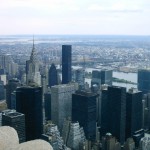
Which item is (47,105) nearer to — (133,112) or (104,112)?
(104,112)

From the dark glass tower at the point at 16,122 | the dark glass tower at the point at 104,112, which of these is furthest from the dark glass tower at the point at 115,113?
the dark glass tower at the point at 16,122

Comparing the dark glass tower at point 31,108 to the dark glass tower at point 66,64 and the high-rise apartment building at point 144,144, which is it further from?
→ the dark glass tower at point 66,64

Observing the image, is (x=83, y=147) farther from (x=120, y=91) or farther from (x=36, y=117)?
(x=120, y=91)

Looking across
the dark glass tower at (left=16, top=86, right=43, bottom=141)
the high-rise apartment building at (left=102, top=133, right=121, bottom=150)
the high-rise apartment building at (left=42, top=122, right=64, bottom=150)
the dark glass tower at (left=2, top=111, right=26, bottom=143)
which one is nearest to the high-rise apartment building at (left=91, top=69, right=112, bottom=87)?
the high-rise apartment building at (left=42, top=122, right=64, bottom=150)

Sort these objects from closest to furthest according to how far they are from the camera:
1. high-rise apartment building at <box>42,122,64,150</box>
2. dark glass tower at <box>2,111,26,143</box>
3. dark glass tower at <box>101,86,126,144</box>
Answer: dark glass tower at <box>2,111,26,143</box>
high-rise apartment building at <box>42,122,64,150</box>
dark glass tower at <box>101,86,126,144</box>

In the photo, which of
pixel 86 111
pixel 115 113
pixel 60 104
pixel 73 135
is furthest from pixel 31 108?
pixel 115 113

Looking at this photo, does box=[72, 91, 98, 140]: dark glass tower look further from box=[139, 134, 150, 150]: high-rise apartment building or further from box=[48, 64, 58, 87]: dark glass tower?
box=[48, 64, 58, 87]: dark glass tower

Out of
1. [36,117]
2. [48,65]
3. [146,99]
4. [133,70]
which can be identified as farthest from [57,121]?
[133,70]
